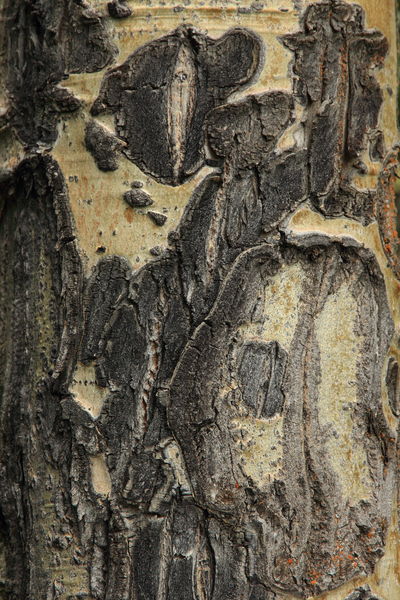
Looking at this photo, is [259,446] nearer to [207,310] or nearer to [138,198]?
[207,310]

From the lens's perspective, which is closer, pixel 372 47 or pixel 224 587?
pixel 224 587

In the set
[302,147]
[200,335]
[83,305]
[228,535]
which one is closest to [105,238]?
[83,305]

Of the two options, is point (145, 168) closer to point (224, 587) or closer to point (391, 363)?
point (391, 363)

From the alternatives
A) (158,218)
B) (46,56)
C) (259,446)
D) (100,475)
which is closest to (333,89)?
(158,218)

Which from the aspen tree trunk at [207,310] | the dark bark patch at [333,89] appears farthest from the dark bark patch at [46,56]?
the dark bark patch at [333,89]

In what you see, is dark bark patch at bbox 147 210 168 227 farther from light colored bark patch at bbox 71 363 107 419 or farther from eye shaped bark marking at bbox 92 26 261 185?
light colored bark patch at bbox 71 363 107 419
